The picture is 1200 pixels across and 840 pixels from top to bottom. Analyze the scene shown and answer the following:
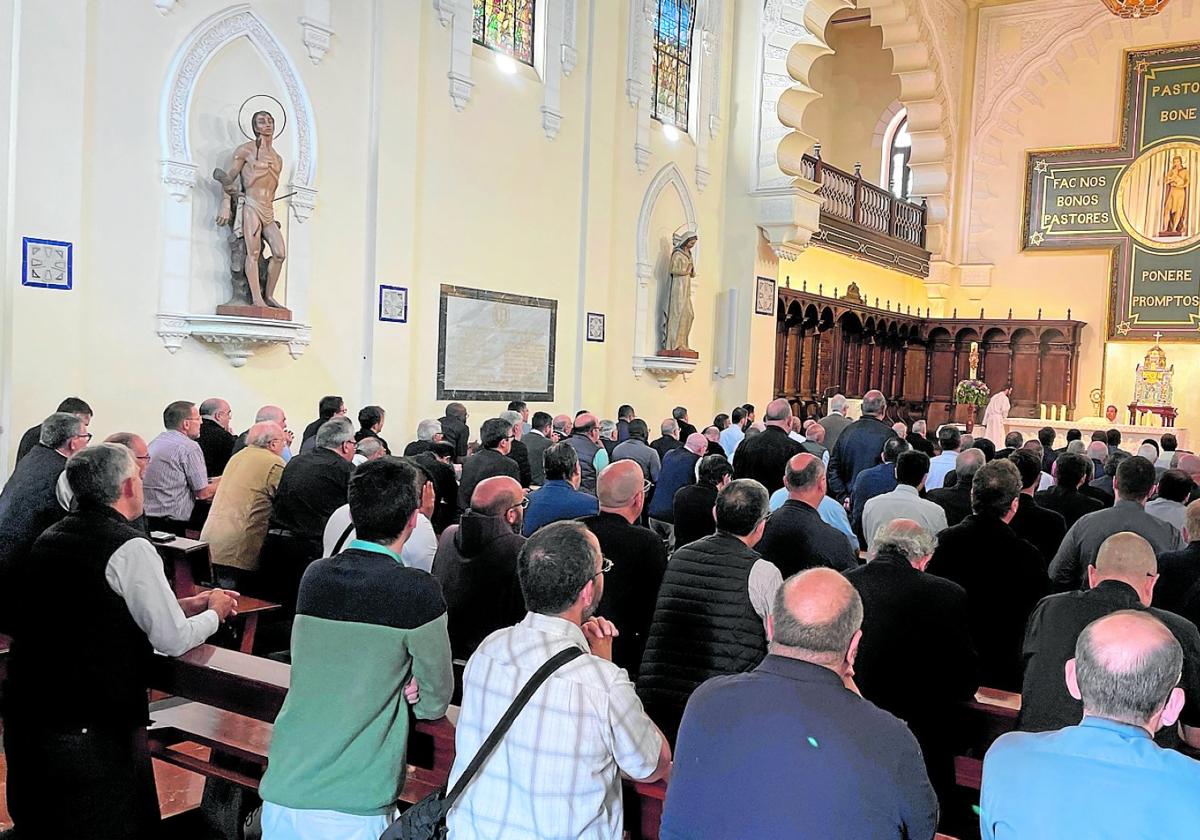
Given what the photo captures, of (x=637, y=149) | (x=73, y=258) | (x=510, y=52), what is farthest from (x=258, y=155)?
(x=637, y=149)

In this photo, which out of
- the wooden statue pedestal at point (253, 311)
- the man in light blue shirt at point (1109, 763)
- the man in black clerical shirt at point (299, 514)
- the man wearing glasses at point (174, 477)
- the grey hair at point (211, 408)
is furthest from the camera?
the wooden statue pedestal at point (253, 311)

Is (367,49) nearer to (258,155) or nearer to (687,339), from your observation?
(258,155)

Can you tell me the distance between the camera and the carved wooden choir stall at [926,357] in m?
17.4

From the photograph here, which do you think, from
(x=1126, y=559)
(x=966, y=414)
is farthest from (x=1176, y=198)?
(x=1126, y=559)

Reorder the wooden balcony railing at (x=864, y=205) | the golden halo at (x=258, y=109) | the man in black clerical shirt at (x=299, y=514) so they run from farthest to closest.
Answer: the wooden balcony railing at (x=864, y=205) < the golden halo at (x=258, y=109) < the man in black clerical shirt at (x=299, y=514)

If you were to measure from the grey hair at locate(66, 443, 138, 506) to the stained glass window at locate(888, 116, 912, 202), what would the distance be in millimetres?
20681

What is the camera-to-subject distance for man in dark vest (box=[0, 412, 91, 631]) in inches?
161

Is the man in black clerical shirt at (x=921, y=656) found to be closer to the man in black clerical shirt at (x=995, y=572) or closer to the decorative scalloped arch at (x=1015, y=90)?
the man in black clerical shirt at (x=995, y=572)

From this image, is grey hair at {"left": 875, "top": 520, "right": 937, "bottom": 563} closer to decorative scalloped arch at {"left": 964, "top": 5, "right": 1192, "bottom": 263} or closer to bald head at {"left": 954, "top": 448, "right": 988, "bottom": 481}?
bald head at {"left": 954, "top": 448, "right": 988, "bottom": 481}

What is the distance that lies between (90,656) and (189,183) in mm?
5858

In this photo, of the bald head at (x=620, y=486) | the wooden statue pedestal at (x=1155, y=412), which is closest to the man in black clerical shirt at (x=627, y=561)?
the bald head at (x=620, y=486)

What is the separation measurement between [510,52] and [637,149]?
2.29 metres

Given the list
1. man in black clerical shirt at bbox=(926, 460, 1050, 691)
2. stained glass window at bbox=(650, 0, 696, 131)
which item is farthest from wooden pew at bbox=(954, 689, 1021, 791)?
stained glass window at bbox=(650, 0, 696, 131)

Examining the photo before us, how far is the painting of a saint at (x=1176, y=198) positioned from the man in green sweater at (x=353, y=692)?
775 inches
